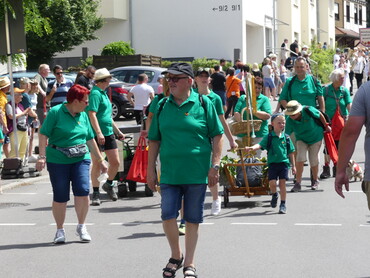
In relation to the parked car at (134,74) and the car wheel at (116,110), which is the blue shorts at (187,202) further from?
the parked car at (134,74)

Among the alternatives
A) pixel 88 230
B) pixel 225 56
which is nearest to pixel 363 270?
pixel 88 230

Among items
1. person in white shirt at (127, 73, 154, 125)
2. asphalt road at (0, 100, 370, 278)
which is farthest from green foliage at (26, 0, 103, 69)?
asphalt road at (0, 100, 370, 278)

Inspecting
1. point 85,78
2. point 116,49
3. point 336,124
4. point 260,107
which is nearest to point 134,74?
point 85,78

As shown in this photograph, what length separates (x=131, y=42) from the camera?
162 ft

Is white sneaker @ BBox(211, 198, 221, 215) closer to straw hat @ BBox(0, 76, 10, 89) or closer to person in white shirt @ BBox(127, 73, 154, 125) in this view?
straw hat @ BBox(0, 76, 10, 89)

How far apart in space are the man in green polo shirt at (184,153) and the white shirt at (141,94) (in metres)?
14.0

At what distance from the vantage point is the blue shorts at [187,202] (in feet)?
24.6

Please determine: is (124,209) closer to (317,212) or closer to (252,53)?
(317,212)

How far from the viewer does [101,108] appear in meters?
12.2

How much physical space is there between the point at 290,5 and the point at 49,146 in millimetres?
49592

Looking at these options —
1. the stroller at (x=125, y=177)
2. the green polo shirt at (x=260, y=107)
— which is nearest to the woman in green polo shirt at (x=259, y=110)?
the green polo shirt at (x=260, y=107)

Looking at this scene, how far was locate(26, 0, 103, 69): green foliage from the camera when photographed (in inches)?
Answer: 1652

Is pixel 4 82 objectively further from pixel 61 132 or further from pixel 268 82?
pixel 268 82

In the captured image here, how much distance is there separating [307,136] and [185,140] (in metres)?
6.52
